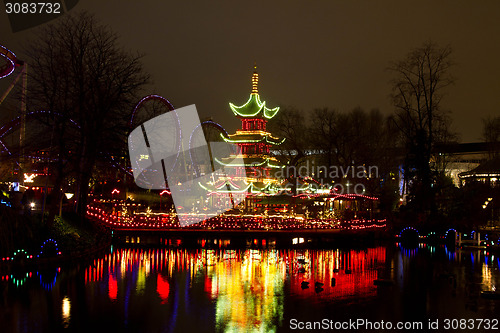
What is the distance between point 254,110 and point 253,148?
4.82 m

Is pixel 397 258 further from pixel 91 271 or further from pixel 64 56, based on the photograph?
pixel 64 56

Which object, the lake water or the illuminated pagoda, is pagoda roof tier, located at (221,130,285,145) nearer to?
the illuminated pagoda

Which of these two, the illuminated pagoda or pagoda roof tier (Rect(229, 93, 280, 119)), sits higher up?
pagoda roof tier (Rect(229, 93, 280, 119))

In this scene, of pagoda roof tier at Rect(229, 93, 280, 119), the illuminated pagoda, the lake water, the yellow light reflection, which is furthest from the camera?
pagoda roof tier at Rect(229, 93, 280, 119)

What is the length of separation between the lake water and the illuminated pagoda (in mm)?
36180

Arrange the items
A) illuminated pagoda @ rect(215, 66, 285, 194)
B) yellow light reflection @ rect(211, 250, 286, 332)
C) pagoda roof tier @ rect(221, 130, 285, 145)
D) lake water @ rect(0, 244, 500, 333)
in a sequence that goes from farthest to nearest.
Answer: pagoda roof tier @ rect(221, 130, 285, 145), illuminated pagoda @ rect(215, 66, 285, 194), lake water @ rect(0, 244, 500, 333), yellow light reflection @ rect(211, 250, 286, 332)

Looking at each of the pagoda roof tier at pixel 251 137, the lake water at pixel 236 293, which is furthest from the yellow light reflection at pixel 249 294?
the pagoda roof tier at pixel 251 137

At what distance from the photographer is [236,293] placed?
23.1 meters

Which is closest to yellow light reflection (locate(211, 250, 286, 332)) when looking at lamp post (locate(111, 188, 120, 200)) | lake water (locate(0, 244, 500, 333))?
lake water (locate(0, 244, 500, 333))

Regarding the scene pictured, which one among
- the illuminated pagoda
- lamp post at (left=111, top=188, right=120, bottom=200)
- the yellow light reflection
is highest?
the illuminated pagoda

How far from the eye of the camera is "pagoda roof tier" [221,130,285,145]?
73.4 metres

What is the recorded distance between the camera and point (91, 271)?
27156mm

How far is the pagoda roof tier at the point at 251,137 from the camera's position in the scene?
73438 mm

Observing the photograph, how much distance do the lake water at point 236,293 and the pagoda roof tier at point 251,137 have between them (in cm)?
3920
